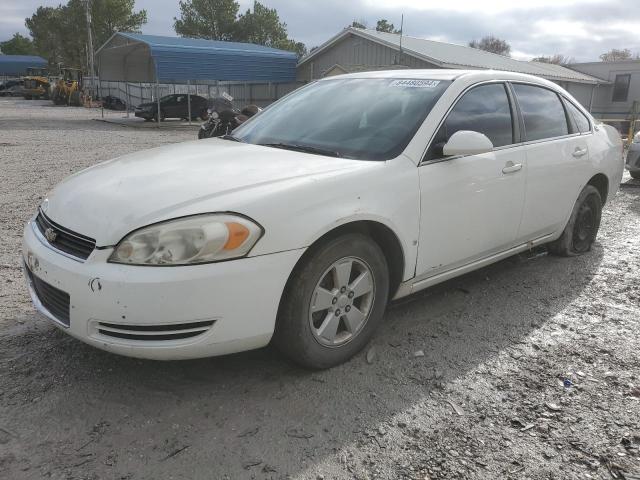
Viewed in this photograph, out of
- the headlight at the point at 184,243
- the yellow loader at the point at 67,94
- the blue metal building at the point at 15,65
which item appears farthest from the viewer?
the blue metal building at the point at 15,65

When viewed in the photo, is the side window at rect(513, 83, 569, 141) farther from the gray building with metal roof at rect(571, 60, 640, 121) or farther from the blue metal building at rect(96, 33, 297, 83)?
the gray building with metal roof at rect(571, 60, 640, 121)

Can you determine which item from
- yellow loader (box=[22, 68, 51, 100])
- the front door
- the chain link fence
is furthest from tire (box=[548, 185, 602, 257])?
yellow loader (box=[22, 68, 51, 100])

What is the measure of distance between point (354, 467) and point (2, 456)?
56.4 inches

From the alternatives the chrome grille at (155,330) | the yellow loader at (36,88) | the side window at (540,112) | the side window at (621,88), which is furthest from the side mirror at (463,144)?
the yellow loader at (36,88)

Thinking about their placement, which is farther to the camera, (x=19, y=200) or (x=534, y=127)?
(x=19, y=200)

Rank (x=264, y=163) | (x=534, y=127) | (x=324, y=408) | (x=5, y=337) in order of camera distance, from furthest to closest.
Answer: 1. (x=534, y=127)
2. (x=5, y=337)
3. (x=264, y=163)
4. (x=324, y=408)

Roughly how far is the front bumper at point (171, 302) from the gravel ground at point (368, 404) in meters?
0.35

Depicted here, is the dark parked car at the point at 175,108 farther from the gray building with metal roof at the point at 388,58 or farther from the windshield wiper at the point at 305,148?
the windshield wiper at the point at 305,148

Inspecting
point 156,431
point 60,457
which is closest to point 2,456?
point 60,457

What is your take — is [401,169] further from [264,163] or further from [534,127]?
[534,127]

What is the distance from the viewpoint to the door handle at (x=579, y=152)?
14.6 feet

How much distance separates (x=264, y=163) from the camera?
2951 millimetres

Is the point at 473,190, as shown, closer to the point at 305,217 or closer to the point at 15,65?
the point at 305,217

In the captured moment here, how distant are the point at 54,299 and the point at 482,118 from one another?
2.82 metres
